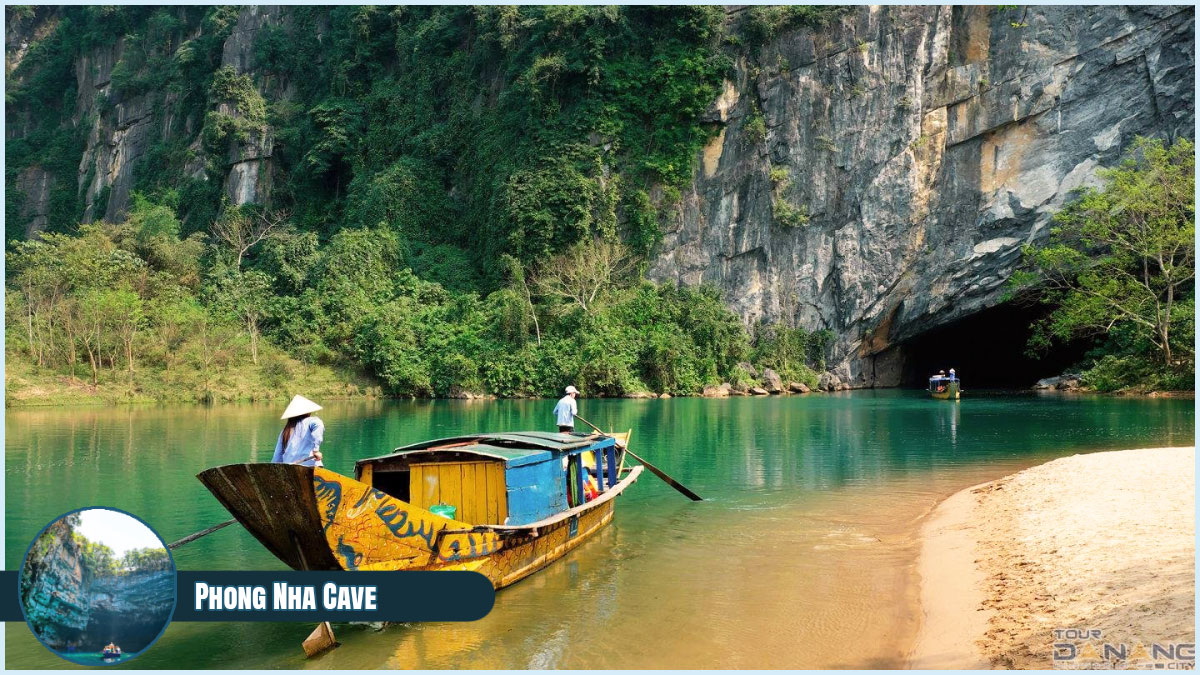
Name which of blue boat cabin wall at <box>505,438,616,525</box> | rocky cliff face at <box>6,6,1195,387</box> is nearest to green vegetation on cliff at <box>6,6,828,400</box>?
rocky cliff face at <box>6,6,1195,387</box>

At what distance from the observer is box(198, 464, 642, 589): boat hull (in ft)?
18.1

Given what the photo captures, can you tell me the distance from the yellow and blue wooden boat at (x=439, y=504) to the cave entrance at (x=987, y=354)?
33331mm

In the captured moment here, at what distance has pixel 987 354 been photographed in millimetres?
44531

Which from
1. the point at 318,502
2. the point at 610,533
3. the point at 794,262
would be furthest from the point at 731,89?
the point at 318,502

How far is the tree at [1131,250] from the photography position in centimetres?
2814

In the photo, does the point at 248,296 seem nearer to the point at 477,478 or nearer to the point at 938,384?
the point at 938,384

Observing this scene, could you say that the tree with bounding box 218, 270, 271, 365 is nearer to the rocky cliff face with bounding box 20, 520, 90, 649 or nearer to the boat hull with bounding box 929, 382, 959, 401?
the boat hull with bounding box 929, 382, 959, 401

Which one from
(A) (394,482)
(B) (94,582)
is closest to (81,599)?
(B) (94,582)

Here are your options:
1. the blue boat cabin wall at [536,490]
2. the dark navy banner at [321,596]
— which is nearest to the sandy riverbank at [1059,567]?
the dark navy banner at [321,596]

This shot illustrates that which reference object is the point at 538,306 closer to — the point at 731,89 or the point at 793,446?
the point at 731,89

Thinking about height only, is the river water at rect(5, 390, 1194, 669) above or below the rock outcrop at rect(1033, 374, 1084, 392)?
below

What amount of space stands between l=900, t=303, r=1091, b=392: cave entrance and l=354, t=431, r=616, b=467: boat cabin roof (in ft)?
108

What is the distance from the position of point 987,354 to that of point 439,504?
43.4 meters

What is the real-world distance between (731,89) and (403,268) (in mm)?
17573
